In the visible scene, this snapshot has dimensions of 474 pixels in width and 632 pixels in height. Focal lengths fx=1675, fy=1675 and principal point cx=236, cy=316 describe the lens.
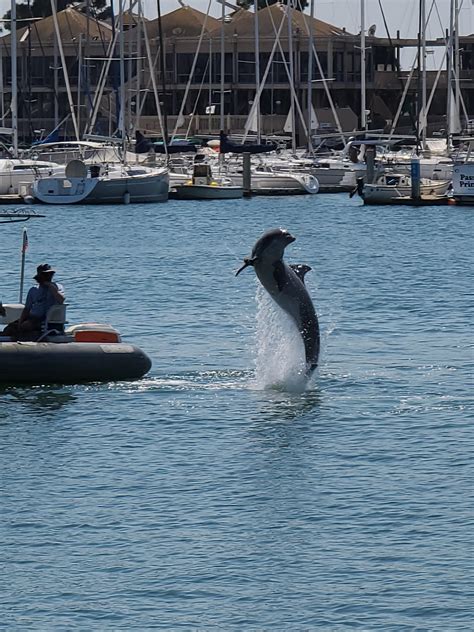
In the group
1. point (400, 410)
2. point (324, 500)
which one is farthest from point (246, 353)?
point (324, 500)

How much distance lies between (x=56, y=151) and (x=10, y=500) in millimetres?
62220

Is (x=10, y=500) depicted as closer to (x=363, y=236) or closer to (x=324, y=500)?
(x=324, y=500)

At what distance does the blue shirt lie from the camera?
84.3 feet

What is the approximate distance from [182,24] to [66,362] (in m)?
109

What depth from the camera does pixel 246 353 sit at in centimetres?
3128

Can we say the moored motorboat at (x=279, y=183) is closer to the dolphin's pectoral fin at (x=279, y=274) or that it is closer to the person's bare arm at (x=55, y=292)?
the person's bare arm at (x=55, y=292)

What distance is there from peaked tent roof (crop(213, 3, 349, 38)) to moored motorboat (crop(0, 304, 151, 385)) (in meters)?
96.5

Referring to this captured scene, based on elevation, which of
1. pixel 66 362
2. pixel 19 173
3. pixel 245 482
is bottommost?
pixel 245 482

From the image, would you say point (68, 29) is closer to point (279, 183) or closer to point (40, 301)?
point (279, 183)

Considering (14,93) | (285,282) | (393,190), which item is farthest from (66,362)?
(393,190)

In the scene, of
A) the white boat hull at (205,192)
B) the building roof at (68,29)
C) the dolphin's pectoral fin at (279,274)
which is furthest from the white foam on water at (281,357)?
the building roof at (68,29)

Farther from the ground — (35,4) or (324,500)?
(35,4)

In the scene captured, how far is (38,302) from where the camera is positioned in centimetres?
2586

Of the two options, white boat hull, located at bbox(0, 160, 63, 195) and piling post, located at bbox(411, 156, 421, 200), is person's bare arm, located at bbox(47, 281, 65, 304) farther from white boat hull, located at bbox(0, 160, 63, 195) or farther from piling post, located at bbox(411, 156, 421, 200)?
white boat hull, located at bbox(0, 160, 63, 195)
